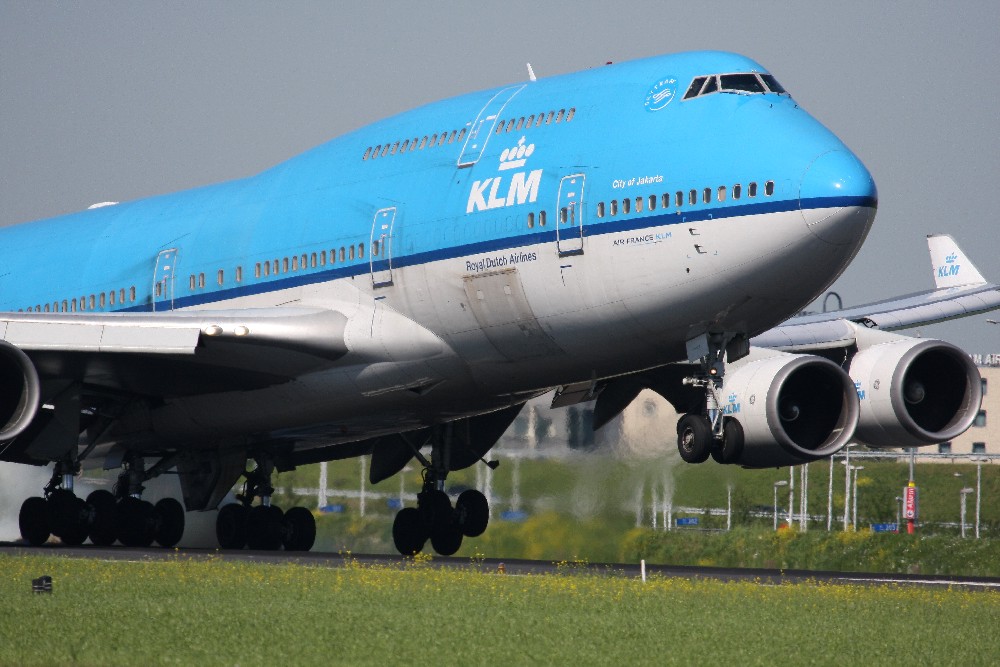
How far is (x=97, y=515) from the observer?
27.7 m

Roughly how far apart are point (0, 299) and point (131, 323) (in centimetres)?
750

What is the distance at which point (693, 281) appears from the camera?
20172mm

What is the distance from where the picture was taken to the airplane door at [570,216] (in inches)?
822

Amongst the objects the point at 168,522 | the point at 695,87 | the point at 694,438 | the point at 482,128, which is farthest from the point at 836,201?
the point at 168,522

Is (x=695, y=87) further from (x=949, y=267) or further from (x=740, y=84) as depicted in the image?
(x=949, y=267)

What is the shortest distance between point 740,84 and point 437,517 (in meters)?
10.6

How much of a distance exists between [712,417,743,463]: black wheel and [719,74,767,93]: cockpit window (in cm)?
424

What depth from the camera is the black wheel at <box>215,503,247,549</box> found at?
29344 mm

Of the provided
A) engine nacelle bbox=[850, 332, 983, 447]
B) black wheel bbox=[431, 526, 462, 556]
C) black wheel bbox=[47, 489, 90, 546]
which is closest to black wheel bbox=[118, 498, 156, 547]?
black wheel bbox=[47, 489, 90, 546]

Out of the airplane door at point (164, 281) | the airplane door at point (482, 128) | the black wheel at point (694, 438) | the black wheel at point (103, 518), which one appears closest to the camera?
the black wheel at point (694, 438)

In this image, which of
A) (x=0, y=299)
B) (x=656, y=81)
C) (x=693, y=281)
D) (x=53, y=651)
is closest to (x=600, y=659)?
(x=53, y=651)

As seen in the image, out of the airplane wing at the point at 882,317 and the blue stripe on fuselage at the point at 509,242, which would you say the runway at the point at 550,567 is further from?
the blue stripe on fuselage at the point at 509,242

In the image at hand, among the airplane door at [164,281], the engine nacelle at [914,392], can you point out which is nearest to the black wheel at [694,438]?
the engine nacelle at [914,392]

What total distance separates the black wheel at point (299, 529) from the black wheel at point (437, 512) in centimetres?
271
